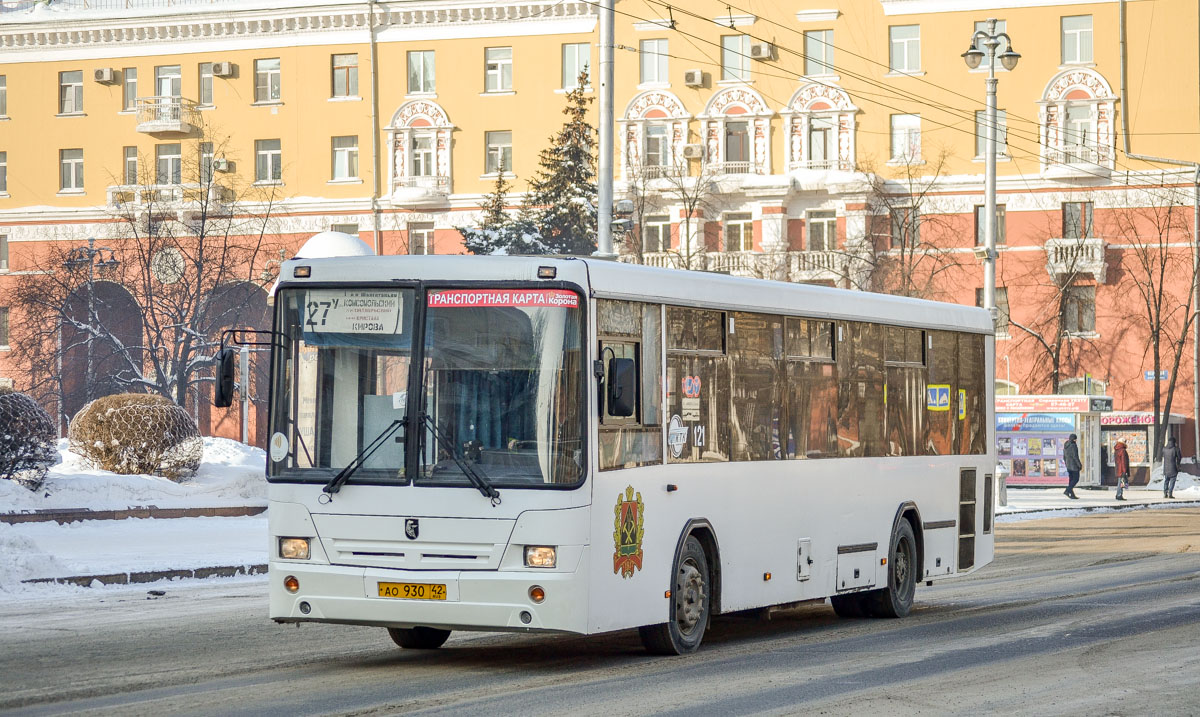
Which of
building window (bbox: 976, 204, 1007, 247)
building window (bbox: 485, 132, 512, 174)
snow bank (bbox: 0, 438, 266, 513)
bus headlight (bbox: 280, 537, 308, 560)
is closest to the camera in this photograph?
bus headlight (bbox: 280, 537, 308, 560)

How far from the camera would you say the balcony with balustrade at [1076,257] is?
62312 mm

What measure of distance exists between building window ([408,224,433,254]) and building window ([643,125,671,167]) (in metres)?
9.17

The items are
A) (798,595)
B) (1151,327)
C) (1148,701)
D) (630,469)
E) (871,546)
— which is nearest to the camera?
(1148,701)

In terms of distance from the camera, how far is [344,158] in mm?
69312

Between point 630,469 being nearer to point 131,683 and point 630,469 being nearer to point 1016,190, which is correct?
point 131,683

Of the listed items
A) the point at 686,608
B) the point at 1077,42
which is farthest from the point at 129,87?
the point at 686,608

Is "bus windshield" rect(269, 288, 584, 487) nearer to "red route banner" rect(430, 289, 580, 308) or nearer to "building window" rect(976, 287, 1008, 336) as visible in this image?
"red route banner" rect(430, 289, 580, 308)

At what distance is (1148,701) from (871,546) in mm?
4957

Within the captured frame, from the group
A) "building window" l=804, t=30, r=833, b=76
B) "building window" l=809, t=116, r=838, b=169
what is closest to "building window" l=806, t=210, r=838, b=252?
"building window" l=809, t=116, r=838, b=169

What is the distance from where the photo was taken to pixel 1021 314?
64.4m

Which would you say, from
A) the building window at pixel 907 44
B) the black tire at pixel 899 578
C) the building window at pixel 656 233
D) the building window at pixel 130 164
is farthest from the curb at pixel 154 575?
the building window at pixel 130 164

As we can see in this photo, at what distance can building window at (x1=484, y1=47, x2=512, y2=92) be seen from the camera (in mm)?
67875

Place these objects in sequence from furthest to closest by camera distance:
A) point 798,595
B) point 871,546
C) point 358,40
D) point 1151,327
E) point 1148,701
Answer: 1. point 358,40
2. point 1151,327
3. point 871,546
4. point 798,595
5. point 1148,701

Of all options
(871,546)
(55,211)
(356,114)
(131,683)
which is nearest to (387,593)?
(131,683)
